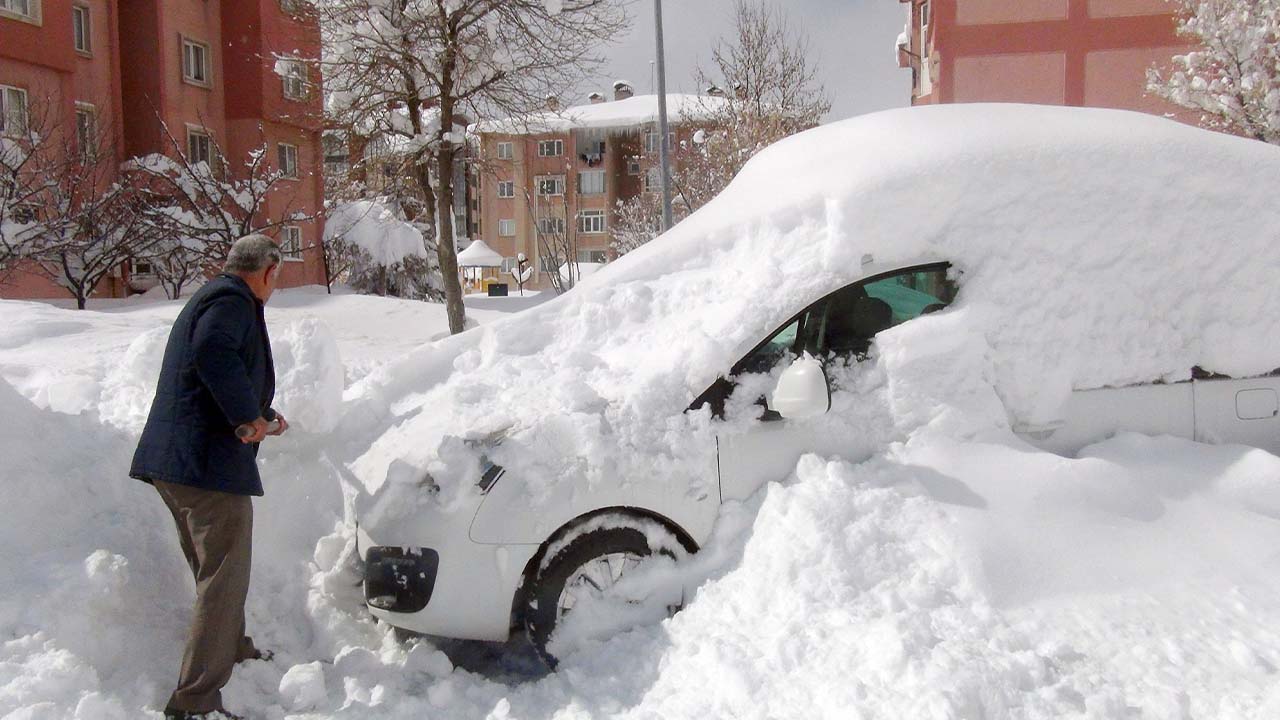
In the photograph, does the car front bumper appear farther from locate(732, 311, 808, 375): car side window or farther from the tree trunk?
the tree trunk

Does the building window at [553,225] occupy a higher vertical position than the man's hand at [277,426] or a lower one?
higher

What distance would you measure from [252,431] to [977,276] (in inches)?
125

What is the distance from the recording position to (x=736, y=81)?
21.3 m

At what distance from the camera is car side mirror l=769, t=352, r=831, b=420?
3875 millimetres

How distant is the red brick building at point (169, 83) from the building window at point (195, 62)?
1.1 inches

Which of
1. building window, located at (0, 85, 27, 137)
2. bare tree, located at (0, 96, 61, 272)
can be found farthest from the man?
building window, located at (0, 85, 27, 137)

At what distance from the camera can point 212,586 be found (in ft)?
12.0

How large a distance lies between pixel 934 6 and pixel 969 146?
82.0 ft

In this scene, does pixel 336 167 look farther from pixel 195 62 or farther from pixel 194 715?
pixel 194 715

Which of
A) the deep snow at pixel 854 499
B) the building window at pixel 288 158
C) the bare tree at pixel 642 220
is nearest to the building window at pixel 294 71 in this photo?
the deep snow at pixel 854 499

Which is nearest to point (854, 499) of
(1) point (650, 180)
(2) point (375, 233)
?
(2) point (375, 233)

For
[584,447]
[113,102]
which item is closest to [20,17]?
[113,102]

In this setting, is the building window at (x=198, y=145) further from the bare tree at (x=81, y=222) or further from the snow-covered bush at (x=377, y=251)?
the bare tree at (x=81, y=222)

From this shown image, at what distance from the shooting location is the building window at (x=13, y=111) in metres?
18.0
